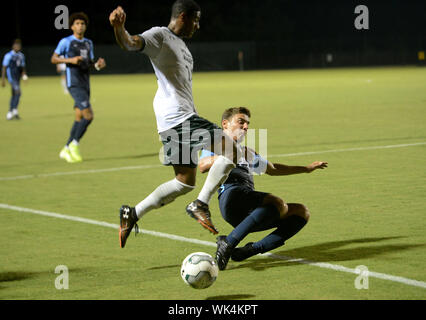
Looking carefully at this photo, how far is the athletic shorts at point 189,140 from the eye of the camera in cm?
690

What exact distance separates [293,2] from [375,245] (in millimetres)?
71627

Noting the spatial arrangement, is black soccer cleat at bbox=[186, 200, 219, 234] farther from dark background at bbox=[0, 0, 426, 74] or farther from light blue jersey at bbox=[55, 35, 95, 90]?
dark background at bbox=[0, 0, 426, 74]

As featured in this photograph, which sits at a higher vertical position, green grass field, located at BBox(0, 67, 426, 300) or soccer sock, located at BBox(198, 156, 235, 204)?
soccer sock, located at BBox(198, 156, 235, 204)

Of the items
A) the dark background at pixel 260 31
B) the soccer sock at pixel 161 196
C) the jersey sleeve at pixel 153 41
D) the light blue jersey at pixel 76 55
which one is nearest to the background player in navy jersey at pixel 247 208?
A: the soccer sock at pixel 161 196

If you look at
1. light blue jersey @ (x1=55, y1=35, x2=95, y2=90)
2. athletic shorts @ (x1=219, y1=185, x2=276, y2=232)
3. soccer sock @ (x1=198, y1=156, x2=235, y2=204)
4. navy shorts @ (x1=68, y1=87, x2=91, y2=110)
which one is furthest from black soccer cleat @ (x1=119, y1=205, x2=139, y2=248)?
light blue jersey @ (x1=55, y1=35, x2=95, y2=90)

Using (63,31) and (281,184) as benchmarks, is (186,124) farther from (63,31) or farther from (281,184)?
(63,31)

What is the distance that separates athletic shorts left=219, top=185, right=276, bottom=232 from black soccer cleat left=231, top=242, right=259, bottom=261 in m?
0.18

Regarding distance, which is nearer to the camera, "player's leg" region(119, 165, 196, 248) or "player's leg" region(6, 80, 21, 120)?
"player's leg" region(119, 165, 196, 248)

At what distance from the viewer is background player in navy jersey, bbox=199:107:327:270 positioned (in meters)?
6.43

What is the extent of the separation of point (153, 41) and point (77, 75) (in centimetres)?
740

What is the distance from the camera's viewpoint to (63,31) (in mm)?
70812

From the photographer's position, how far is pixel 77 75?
1380 centimetres

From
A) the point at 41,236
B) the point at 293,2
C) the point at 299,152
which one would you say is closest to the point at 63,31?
the point at 293,2

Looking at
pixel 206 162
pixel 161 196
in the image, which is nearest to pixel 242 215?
pixel 206 162
